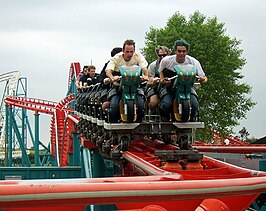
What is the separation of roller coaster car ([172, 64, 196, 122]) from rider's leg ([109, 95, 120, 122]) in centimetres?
49

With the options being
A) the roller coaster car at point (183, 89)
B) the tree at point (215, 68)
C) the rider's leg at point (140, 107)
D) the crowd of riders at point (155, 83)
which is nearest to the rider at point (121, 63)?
the crowd of riders at point (155, 83)

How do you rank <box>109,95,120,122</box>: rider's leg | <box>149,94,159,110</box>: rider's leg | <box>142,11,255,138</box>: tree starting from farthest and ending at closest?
1. <box>142,11,255,138</box>: tree
2. <box>149,94,159,110</box>: rider's leg
3. <box>109,95,120,122</box>: rider's leg

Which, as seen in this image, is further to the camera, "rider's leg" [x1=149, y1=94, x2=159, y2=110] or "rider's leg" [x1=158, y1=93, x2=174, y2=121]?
"rider's leg" [x1=149, y1=94, x2=159, y2=110]

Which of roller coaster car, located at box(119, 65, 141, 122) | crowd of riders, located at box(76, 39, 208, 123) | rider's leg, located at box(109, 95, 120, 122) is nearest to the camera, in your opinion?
roller coaster car, located at box(119, 65, 141, 122)

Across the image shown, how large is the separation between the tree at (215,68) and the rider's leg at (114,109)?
13398 millimetres

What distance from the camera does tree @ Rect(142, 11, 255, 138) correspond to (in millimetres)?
17719

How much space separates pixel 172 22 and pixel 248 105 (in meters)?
4.35

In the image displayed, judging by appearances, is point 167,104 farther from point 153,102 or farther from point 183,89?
point 153,102

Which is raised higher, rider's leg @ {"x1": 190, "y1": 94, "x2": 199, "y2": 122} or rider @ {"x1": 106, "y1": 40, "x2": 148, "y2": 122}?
rider @ {"x1": 106, "y1": 40, "x2": 148, "y2": 122}

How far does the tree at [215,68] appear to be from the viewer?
17.7m

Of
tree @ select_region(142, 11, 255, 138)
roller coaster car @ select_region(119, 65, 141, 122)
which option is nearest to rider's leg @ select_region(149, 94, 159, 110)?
roller coaster car @ select_region(119, 65, 141, 122)

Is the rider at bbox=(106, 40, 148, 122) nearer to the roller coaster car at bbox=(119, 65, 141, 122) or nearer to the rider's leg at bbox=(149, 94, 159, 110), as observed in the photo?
the roller coaster car at bbox=(119, 65, 141, 122)

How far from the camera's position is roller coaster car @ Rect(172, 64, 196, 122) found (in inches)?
145

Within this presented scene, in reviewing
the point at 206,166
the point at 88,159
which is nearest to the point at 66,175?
the point at 88,159
